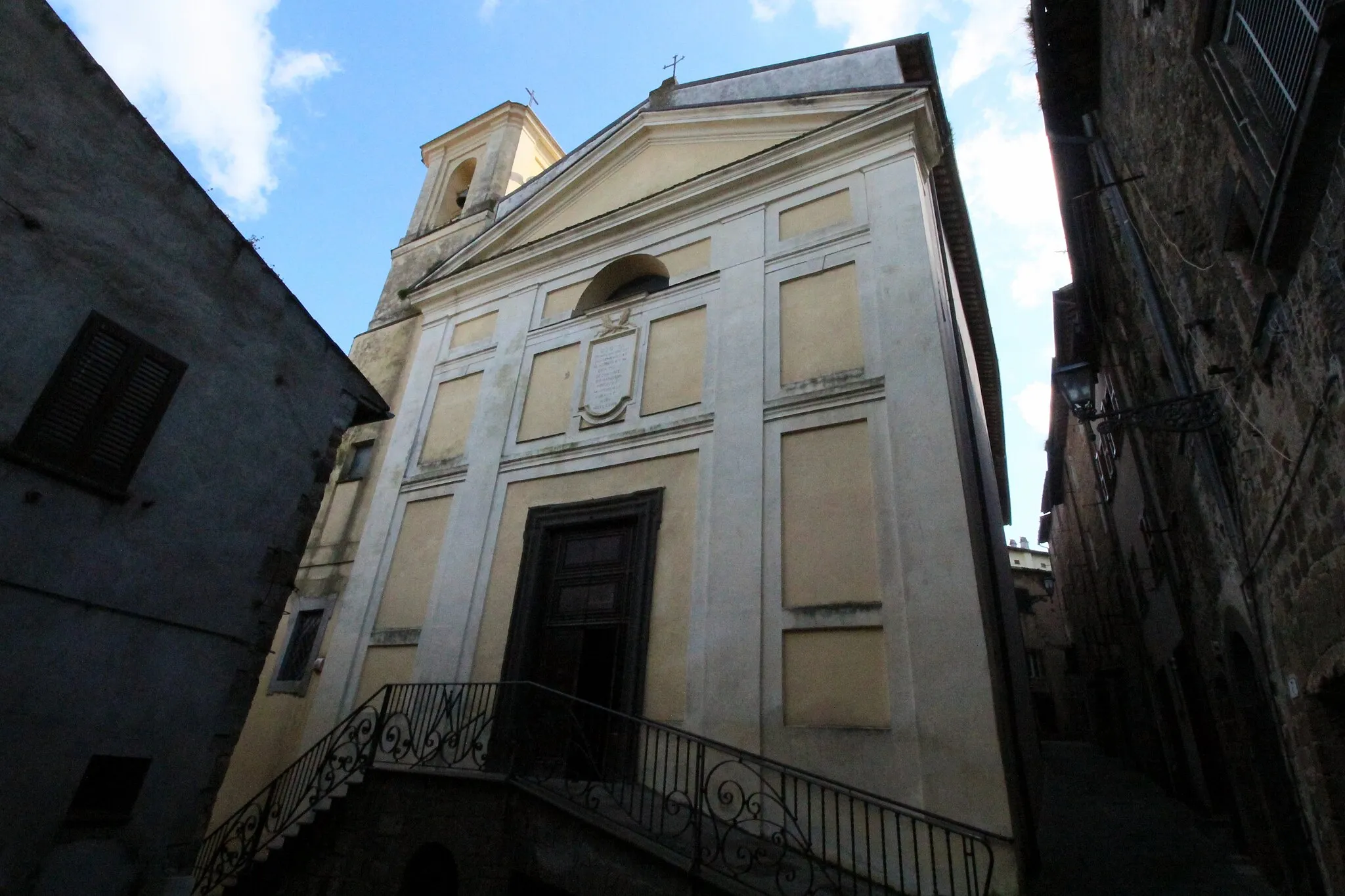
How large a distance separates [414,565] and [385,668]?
140cm

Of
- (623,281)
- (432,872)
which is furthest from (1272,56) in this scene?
(432,872)

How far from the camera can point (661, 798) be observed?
6.33 meters

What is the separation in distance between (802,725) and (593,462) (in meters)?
4.20

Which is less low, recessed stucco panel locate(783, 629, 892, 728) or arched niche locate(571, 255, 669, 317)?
arched niche locate(571, 255, 669, 317)

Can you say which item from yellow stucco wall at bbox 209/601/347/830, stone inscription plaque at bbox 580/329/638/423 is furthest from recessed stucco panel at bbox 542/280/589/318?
yellow stucco wall at bbox 209/601/347/830

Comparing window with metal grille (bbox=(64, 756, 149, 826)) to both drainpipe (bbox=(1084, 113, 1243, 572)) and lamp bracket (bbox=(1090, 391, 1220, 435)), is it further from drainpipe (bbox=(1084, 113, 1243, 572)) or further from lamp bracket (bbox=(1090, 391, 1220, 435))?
drainpipe (bbox=(1084, 113, 1243, 572))

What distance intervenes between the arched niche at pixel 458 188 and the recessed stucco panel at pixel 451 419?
641cm

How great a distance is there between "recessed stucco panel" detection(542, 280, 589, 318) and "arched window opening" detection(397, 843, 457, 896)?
24.0ft

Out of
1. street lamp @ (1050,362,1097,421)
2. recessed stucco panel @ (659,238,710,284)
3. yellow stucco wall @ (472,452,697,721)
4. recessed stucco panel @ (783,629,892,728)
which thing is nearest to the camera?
recessed stucco panel @ (783,629,892,728)

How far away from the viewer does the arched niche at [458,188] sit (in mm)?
16281

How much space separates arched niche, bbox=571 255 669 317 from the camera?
36.0ft

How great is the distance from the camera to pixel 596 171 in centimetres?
1261

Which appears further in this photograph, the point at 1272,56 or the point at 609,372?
the point at 609,372

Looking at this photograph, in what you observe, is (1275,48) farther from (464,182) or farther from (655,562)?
(464,182)
